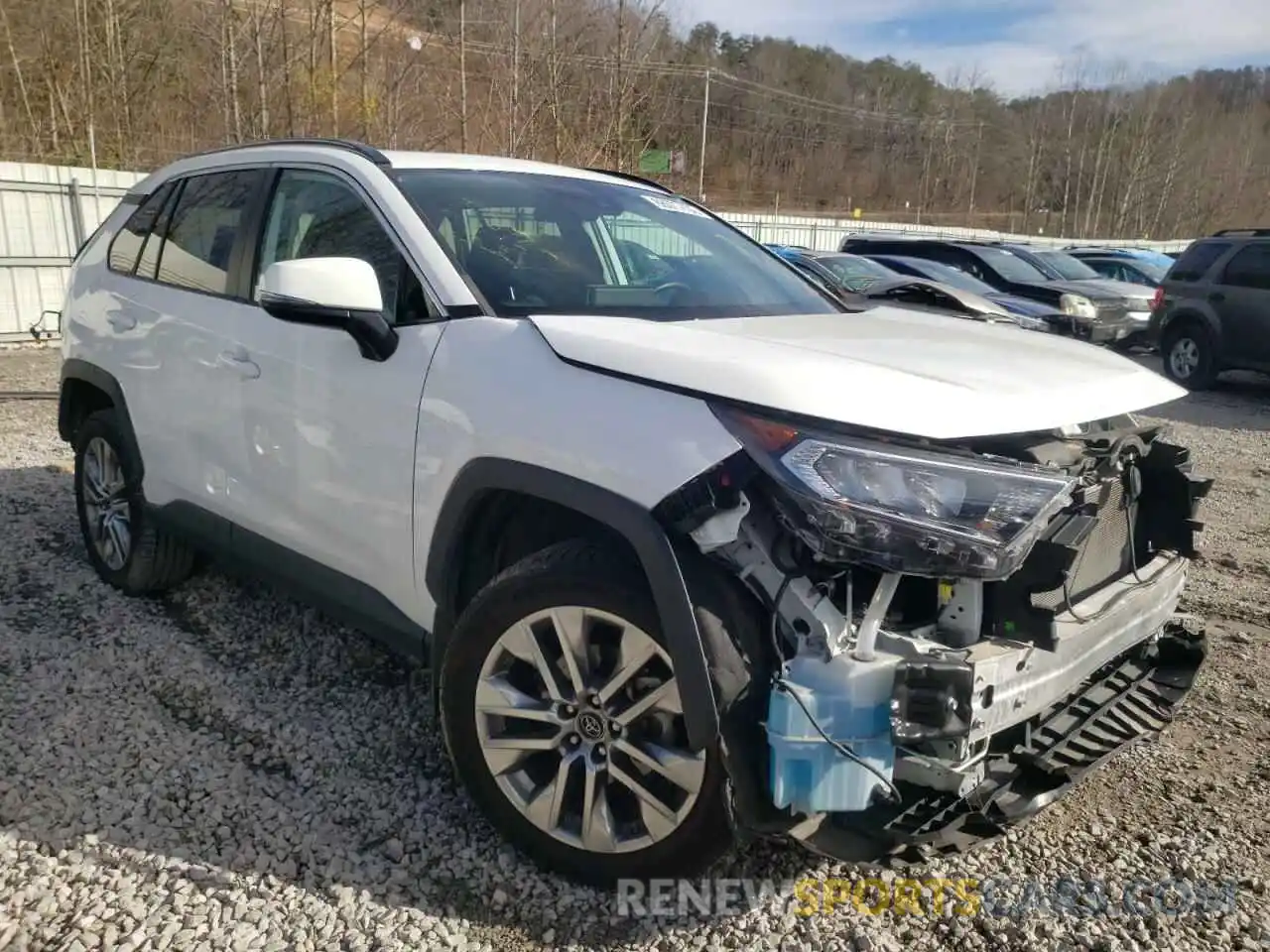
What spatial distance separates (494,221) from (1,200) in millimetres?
12284

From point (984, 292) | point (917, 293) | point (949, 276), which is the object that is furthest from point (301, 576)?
point (949, 276)

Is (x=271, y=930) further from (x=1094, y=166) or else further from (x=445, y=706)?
(x=1094, y=166)

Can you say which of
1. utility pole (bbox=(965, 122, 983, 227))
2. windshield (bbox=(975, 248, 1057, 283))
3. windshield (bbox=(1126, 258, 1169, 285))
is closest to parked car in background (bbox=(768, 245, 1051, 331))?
windshield (bbox=(975, 248, 1057, 283))

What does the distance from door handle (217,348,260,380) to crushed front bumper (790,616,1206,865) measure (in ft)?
7.51

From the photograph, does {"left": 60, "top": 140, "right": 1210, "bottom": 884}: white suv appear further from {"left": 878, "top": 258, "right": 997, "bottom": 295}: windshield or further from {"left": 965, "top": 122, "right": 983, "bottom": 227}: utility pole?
{"left": 965, "top": 122, "right": 983, "bottom": 227}: utility pole

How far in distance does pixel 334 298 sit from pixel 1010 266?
13828 millimetres

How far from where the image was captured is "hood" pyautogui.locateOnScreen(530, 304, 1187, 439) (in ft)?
6.73

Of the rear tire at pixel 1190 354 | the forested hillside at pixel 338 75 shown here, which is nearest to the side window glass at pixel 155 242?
the forested hillside at pixel 338 75

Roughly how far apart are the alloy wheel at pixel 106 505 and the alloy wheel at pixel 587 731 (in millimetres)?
2599

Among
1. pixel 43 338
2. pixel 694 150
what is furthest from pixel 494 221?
pixel 694 150

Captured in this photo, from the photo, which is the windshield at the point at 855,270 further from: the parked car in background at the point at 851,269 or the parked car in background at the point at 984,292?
the parked car in background at the point at 984,292

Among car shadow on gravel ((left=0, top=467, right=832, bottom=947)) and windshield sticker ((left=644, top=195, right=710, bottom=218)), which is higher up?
windshield sticker ((left=644, top=195, right=710, bottom=218))

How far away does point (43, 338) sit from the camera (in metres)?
12.6

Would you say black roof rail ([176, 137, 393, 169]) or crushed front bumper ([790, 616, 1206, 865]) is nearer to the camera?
crushed front bumper ([790, 616, 1206, 865])
